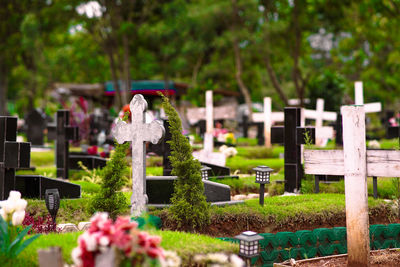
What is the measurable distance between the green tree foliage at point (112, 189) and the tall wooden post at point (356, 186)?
2.76 m

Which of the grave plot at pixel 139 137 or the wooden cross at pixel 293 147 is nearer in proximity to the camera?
the grave plot at pixel 139 137

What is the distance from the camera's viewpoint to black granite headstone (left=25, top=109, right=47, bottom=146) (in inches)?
774

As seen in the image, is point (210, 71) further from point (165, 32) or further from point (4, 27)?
point (4, 27)

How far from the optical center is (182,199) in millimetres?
6094

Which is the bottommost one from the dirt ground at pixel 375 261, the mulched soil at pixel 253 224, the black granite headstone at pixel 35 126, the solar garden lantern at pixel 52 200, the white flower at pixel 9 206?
the dirt ground at pixel 375 261

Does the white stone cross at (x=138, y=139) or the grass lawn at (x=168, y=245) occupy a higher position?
the white stone cross at (x=138, y=139)

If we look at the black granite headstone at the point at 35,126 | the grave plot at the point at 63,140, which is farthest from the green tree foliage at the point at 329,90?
the grave plot at the point at 63,140

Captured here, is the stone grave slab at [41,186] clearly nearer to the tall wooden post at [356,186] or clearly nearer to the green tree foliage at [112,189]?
the green tree foliage at [112,189]

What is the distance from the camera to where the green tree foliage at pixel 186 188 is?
6.06m

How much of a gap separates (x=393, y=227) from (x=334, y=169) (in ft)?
4.51

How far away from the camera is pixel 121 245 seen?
3328 millimetres

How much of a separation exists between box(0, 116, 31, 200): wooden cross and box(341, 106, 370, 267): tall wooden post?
4.66 metres

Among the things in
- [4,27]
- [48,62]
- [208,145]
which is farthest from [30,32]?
[208,145]

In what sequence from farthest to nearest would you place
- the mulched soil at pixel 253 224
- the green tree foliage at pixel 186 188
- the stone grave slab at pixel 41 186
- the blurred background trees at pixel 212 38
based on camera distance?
the blurred background trees at pixel 212 38 → the stone grave slab at pixel 41 186 → the mulched soil at pixel 253 224 → the green tree foliage at pixel 186 188
